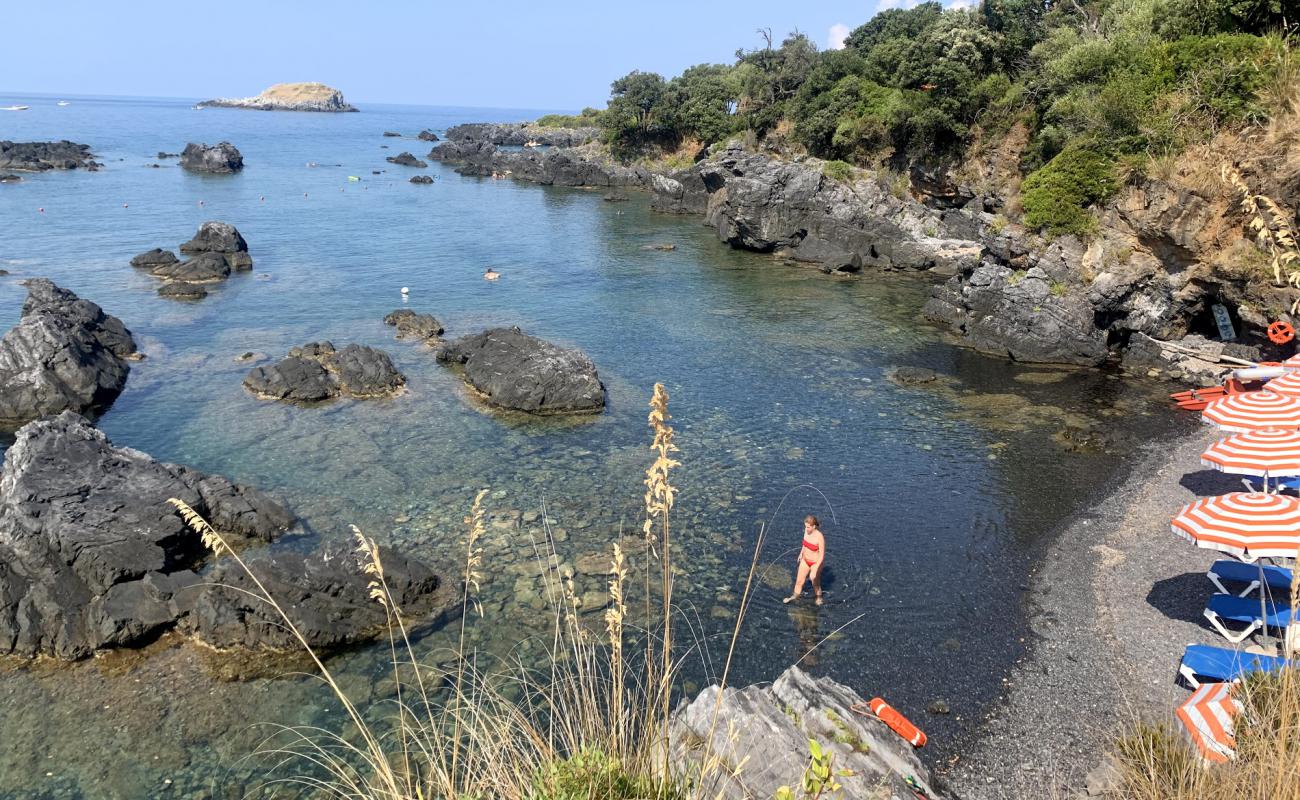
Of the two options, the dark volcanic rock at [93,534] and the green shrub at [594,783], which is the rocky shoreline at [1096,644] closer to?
the green shrub at [594,783]

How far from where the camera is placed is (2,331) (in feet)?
104

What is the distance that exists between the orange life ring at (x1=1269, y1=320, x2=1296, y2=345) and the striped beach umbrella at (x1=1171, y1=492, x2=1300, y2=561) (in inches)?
580

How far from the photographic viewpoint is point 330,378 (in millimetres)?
27797

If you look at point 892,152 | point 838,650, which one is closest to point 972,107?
point 892,152

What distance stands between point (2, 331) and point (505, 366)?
21.1 m

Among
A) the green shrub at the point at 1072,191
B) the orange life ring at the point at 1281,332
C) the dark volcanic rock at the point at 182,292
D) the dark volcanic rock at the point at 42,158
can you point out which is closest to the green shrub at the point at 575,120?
the dark volcanic rock at the point at 42,158

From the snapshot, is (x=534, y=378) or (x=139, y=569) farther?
(x=534, y=378)

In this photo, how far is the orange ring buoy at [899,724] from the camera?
39.6ft

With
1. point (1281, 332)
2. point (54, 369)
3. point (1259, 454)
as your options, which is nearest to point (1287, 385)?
point (1259, 454)

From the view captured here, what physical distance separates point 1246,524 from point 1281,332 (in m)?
16.3

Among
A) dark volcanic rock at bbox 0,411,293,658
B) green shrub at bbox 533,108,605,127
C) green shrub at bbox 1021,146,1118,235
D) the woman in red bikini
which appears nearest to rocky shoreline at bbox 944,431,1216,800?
the woman in red bikini

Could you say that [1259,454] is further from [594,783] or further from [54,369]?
[54,369]

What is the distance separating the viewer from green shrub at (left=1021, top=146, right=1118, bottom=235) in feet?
106

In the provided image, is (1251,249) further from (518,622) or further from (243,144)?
(243,144)
